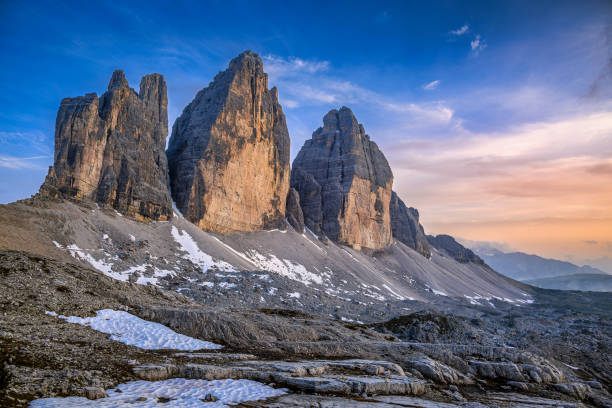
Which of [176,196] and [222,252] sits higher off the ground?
[176,196]

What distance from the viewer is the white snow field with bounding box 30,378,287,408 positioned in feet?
30.7

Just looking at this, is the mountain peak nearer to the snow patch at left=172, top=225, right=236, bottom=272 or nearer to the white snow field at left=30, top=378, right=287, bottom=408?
the snow patch at left=172, top=225, right=236, bottom=272

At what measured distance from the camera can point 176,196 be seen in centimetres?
8681

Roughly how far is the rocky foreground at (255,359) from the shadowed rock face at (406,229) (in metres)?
134

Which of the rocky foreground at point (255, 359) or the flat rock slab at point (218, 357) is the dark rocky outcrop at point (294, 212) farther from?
the flat rock slab at point (218, 357)

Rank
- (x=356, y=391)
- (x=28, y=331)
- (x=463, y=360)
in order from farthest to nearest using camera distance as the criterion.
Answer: (x=463, y=360) < (x=28, y=331) < (x=356, y=391)

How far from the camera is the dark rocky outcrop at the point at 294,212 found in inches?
4427

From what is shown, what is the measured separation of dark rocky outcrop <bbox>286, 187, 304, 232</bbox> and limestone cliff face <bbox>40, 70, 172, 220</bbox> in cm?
4215

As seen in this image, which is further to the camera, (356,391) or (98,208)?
(98,208)

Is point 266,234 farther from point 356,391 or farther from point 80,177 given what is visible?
point 356,391

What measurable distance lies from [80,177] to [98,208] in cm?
605

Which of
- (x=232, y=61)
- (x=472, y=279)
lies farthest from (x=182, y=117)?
(x=472, y=279)

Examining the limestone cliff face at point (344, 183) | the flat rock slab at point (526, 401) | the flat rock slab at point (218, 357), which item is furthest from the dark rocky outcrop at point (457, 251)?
the flat rock slab at point (218, 357)

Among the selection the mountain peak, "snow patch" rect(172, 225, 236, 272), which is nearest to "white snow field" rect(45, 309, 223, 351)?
Result: "snow patch" rect(172, 225, 236, 272)
